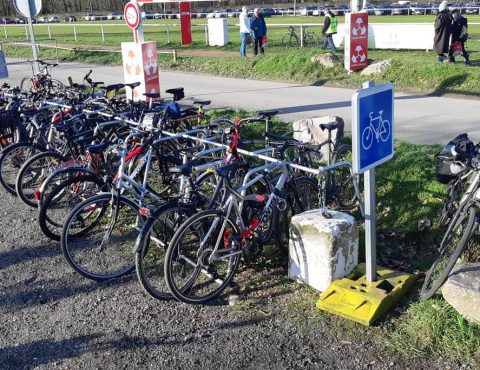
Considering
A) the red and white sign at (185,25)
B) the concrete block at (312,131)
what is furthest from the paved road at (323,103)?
the red and white sign at (185,25)

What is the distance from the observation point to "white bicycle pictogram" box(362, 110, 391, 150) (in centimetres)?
382

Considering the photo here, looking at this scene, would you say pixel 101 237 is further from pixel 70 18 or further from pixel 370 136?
pixel 70 18

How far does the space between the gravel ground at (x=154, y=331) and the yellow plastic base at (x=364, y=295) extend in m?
0.20

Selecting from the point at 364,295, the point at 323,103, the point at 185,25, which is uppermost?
the point at 185,25

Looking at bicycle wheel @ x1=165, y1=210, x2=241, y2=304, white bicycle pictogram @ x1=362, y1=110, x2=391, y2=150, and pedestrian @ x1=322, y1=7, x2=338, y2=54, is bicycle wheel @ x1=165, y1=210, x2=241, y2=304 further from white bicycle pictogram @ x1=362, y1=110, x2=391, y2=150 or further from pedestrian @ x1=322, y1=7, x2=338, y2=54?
pedestrian @ x1=322, y1=7, x2=338, y2=54

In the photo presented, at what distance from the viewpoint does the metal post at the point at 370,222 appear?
4086 millimetres

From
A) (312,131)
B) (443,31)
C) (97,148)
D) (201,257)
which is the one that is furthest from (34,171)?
(443,31)

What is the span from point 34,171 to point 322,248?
3.94 m

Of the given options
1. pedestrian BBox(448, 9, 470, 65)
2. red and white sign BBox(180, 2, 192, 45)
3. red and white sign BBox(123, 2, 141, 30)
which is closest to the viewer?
red and white sign BBox(123, 2, 141, 30)

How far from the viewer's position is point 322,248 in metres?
4.29

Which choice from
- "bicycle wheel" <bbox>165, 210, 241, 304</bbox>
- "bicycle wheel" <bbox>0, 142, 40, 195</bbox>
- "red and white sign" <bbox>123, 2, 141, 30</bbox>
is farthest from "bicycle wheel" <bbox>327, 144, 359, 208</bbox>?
"red and white sign" <bbox>123, 2, 141, 30</bbox>

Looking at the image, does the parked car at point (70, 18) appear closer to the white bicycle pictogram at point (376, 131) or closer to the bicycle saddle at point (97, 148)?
the bicycle saddle at point (97, 148)

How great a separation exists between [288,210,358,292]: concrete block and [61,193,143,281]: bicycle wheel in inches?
57.8

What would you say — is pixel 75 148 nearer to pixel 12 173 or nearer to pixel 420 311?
pixel 12 173
